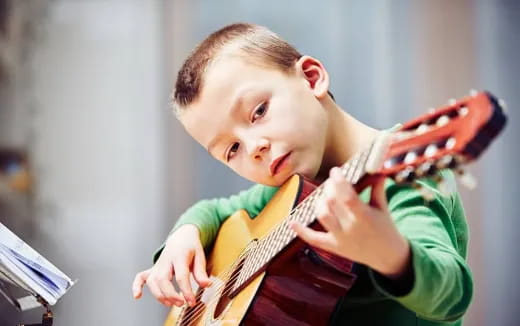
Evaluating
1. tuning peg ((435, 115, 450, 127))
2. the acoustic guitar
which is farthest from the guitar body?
tuning peg ((435, 115, 450, 127))

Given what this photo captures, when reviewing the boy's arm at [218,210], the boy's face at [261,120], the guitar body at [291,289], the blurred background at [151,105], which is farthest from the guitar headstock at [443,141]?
the blurred background at [151,105]

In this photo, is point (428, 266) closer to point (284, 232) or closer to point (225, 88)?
point (284, 232)

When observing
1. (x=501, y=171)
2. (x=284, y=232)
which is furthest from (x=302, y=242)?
(x=501, y=171)

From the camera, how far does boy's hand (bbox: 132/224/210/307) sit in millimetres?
1041

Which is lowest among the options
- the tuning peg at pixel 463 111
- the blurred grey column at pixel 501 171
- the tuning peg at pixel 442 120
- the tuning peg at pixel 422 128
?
the blurred grey column at pixel 501 171

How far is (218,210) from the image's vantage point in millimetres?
1237

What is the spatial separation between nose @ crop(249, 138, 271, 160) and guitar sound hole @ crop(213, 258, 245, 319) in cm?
14

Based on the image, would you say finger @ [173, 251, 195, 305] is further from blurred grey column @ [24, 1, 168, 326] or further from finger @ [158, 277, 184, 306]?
blurred grey column @ [24, 1, 168, 326]

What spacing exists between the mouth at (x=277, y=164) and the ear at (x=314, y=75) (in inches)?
4.7

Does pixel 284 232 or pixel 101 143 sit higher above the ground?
pixel 284 232

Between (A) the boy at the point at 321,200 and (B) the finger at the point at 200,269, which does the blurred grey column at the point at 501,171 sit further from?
(B) the finger at the point at 200,269

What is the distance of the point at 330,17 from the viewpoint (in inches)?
88.5

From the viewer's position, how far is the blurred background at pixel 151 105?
86.5 inches

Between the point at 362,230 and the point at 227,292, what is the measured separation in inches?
13.4
